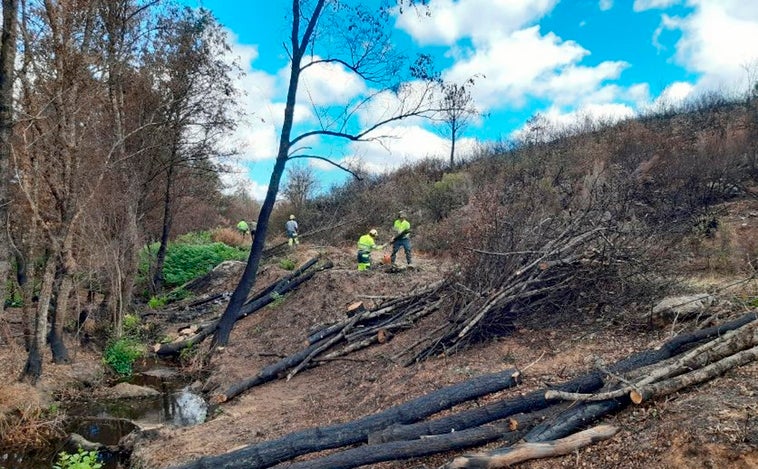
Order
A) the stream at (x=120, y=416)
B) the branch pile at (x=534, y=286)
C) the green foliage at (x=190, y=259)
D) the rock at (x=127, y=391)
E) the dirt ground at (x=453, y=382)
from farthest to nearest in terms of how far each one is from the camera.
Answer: the green foliage at (x=190, y=259) < the rock at (x=127, y=391) < the branch pile at (x=534, y=286) < the stream at (x=120, y=416) < the dirt ground at (x=453, y=382)

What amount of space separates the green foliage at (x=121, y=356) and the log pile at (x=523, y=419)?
6.48 m

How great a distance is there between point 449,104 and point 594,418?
7096 mm

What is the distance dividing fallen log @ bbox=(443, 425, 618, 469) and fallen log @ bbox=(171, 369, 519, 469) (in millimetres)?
1362

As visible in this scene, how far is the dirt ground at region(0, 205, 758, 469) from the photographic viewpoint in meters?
3.71

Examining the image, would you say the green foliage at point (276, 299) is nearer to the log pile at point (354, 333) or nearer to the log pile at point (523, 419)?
the log pile at point (354, 333)

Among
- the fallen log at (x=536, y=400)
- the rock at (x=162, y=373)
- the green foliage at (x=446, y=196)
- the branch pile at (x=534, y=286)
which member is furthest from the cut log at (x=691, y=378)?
the green foliage at (x=446, y=196)

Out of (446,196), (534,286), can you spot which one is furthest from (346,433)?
(446,196)

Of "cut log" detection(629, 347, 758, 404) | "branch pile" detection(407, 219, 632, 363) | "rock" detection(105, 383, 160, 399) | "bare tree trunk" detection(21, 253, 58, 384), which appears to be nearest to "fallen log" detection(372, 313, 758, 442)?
"cut log" detection(629, 347, 758, 404)

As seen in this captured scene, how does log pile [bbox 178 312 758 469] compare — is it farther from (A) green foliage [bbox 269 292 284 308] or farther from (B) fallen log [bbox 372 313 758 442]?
(A) green foliage [bbox 269 292 284 308]

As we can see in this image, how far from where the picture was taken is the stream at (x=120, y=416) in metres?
6.78

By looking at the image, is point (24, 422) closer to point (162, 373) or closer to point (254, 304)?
point (162, 373)

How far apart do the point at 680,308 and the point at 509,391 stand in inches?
95.3

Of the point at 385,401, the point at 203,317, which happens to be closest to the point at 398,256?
the point at 203,317

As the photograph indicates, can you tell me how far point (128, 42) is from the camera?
12.1 metres
